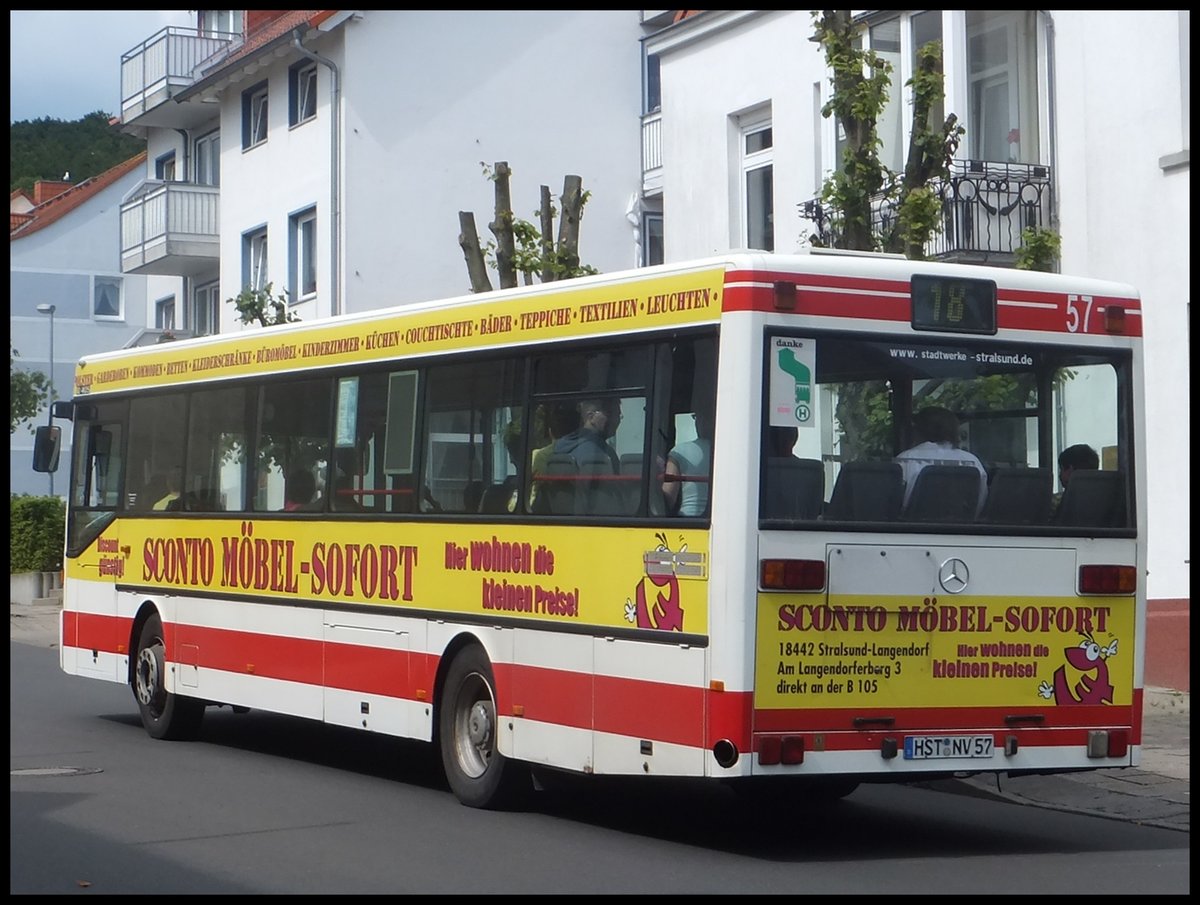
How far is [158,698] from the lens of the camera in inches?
615

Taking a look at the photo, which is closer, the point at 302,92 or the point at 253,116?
the point at 302,92

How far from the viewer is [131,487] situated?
1634 cm

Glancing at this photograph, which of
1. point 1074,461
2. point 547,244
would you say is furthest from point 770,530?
point 547,244

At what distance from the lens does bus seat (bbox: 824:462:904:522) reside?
9.69 m

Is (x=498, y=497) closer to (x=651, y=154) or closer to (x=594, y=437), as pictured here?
(x=594, y=437)

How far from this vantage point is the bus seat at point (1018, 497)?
10109 mm

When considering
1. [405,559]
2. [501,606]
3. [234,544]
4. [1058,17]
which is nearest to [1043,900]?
[501,606]

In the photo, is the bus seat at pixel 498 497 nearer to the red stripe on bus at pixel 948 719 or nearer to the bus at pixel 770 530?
the bus at pixel 770 530

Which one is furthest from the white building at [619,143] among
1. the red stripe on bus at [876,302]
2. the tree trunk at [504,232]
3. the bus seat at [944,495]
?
the bus seat at [944,495]

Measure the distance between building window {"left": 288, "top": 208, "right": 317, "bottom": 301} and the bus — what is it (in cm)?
2381

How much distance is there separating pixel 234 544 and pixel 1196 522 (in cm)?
849

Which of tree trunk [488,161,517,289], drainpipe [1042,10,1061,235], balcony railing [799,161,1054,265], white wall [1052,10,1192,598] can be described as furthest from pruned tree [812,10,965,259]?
tree trunk [488,161,517,289]

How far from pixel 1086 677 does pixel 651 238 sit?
26672 mm

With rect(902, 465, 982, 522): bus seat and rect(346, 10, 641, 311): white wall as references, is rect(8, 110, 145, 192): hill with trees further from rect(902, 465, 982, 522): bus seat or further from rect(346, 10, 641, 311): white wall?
rect(902, 465, 982, 522): bus seat
